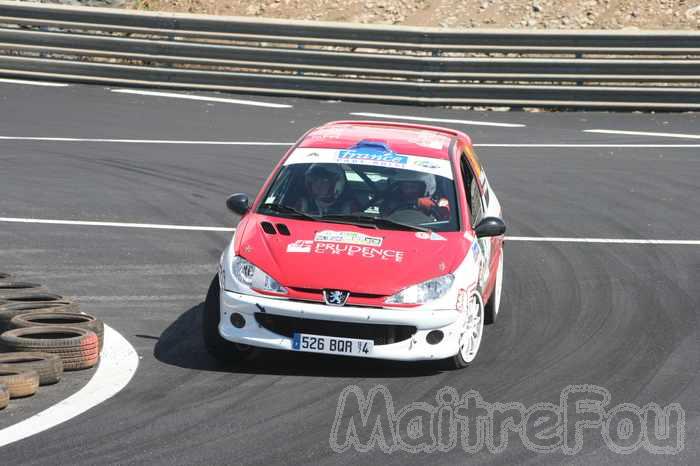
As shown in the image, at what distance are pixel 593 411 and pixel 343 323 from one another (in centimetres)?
178

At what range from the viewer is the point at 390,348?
29.9ft

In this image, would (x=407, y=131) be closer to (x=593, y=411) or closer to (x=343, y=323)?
(x=343, y=323)

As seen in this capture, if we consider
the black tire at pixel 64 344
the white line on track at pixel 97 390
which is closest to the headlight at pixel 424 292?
the white line on track at pixel 97 390

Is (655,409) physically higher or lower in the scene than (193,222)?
higher

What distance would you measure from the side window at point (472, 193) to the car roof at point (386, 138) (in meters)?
0.22

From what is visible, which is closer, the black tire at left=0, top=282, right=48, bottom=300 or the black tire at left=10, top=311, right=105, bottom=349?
the black tire at left=10, top=311, right=105, bottom=349

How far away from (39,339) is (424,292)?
2680 mm

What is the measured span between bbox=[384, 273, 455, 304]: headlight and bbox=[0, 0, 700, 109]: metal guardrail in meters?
14.1

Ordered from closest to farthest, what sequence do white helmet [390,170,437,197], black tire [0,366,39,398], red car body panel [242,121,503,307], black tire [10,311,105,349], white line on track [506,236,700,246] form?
black tire [0,366,39,398] → red car body panel [242,121,503,307] → black tire [10,311,105,349] → white helmet [390,170,437,197] → white line on track [506,236,700,246]

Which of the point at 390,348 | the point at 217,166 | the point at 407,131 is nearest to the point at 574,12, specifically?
the point at 217,166

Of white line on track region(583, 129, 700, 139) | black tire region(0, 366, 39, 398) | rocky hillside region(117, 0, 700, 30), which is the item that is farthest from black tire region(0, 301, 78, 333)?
rocky hillside region(117, 0, 700, 30)

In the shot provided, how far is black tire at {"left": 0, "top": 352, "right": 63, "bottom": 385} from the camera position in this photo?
8.62 m

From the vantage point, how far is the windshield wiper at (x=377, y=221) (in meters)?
10.0

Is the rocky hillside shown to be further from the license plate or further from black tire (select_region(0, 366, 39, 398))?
black tire (select_region(0, 366, 39, 398))
